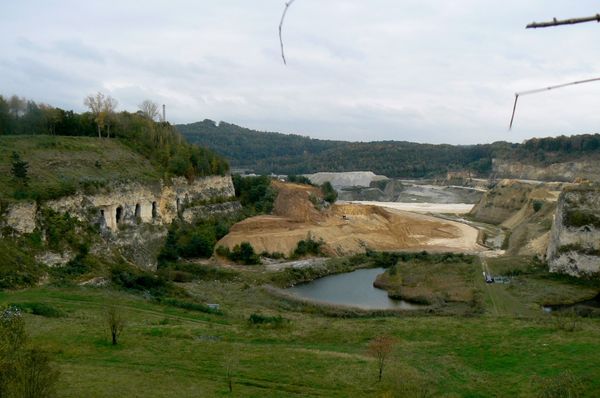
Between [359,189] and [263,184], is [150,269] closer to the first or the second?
[263,184]

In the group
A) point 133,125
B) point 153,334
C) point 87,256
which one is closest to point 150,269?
point 87,256

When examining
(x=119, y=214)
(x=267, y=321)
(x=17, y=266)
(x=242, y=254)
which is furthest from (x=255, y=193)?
(x=267, y=321)

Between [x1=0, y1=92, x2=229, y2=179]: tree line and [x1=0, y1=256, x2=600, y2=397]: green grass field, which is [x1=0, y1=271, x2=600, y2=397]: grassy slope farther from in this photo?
[x1=0, y1=92, x2=229, y2=179]: tree line

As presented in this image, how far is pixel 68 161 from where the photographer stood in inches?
1638

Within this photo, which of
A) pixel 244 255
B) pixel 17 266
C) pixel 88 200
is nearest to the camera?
pixel 17 266

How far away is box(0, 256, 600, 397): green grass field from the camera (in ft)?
52.8

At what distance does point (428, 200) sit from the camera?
112 m

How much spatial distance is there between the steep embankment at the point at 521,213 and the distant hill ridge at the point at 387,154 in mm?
34964

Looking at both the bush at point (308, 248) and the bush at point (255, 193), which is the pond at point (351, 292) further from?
the bush at point (255, 193)

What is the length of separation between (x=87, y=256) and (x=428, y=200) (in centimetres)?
8614

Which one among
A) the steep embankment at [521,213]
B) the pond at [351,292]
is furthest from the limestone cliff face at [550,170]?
the pond at [351,292]

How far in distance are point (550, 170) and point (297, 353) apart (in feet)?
367

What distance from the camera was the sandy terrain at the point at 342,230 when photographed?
170 feet

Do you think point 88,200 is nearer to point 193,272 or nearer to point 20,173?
point 20,173
